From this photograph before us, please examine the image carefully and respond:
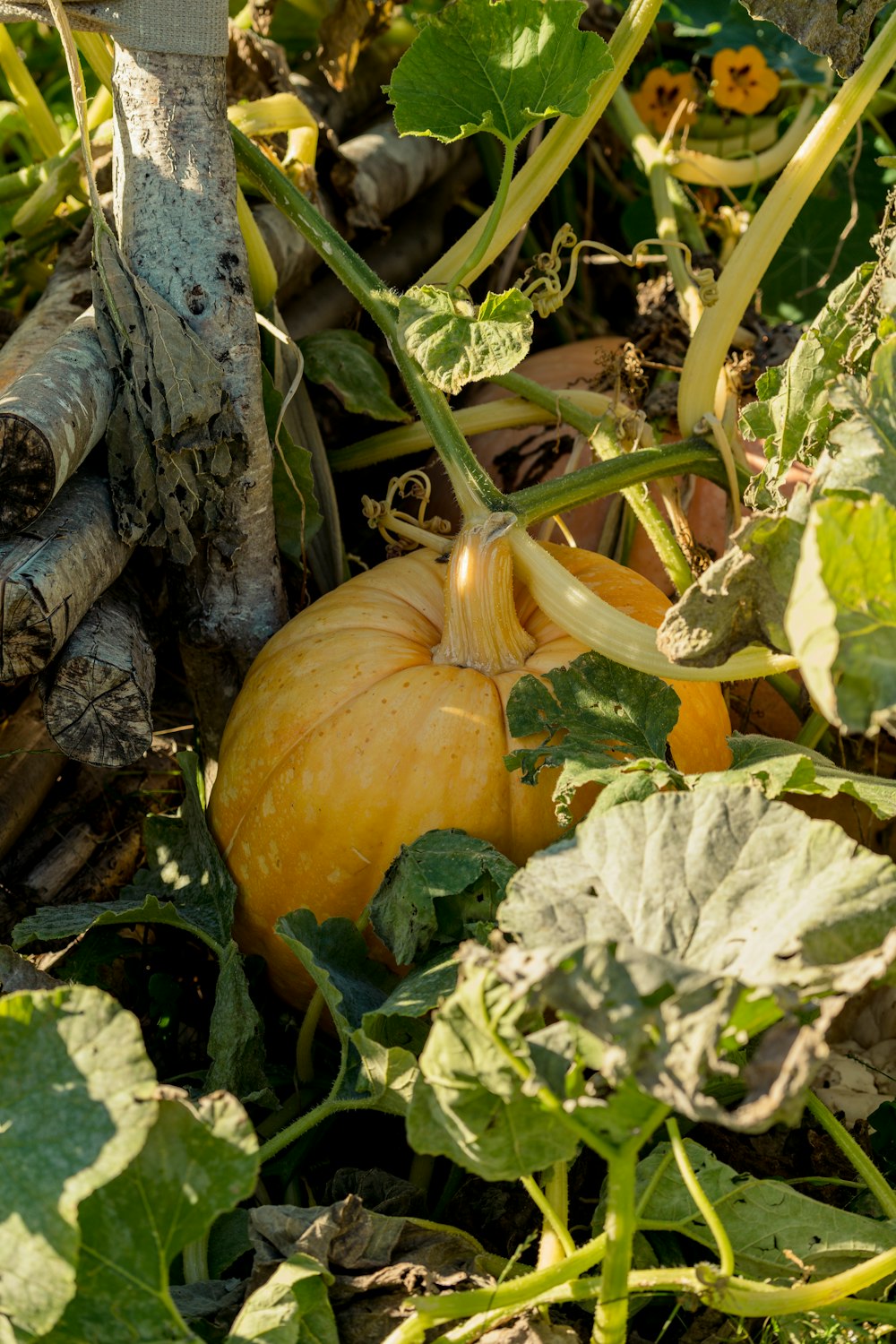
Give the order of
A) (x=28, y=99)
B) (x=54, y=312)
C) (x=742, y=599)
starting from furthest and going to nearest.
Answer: (x=28, y=99)
(x=54, y=312)
(x=742, y=599)

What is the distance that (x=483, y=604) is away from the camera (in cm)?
133

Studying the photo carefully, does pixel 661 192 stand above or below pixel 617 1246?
above

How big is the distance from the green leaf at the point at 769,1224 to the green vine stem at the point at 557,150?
0.96 m

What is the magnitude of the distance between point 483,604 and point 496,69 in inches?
20.2

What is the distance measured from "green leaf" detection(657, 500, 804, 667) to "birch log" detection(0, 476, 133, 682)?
0.54 meters

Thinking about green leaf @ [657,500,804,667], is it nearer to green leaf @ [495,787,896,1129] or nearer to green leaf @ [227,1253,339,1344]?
green leaf @ [495,787,896,1129]

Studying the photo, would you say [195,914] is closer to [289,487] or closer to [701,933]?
[289,487]

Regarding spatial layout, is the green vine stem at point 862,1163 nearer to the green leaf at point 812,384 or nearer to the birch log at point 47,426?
the green leaf at point 812,384

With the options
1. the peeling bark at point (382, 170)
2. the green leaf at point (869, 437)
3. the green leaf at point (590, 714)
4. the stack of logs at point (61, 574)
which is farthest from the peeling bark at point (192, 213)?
the green leaf at point (869, 437)

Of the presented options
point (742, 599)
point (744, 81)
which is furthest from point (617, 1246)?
point (744, 81)

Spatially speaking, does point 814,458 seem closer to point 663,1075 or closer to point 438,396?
point 438,396

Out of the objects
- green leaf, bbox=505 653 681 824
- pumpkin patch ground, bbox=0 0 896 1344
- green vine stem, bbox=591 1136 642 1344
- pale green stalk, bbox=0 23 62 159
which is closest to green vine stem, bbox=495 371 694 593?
pumpkin patch ground, bbox=0 0 896 1344

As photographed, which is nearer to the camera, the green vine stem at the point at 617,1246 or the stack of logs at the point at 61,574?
the green vine stem at the point at 617,1246

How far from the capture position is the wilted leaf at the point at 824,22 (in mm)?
1315
